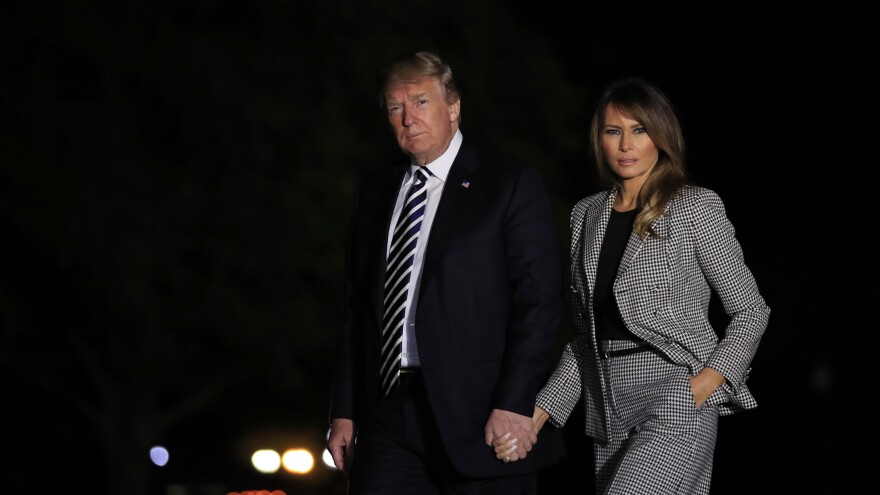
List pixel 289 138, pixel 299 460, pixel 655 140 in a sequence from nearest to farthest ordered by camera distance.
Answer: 1. pixel 655 140
2. pixel 299 460
3. pixel 289 138

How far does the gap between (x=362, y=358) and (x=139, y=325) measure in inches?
484

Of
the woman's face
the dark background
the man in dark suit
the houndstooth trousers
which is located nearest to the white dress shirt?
the man in dark suit

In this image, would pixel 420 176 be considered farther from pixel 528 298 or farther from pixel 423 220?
pixel 528 298

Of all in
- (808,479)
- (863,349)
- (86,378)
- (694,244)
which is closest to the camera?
(694,244)

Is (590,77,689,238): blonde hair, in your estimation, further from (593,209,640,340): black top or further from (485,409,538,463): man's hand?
(485,409,538,463): man's hand

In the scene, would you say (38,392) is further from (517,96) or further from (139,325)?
(517,96)

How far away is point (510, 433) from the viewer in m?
4.85

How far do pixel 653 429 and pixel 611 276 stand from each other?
1.77 ft

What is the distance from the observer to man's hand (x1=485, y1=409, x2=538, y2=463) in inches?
191

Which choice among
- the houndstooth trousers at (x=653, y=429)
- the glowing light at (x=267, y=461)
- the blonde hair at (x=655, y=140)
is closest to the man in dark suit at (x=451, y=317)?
the houndstooth trousers at (x=653, y=429)

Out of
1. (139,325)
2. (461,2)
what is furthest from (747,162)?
(139,325)

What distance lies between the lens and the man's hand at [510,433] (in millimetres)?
4840

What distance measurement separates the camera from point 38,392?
24734mm

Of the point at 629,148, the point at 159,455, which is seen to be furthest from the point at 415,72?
the point at 159,455
